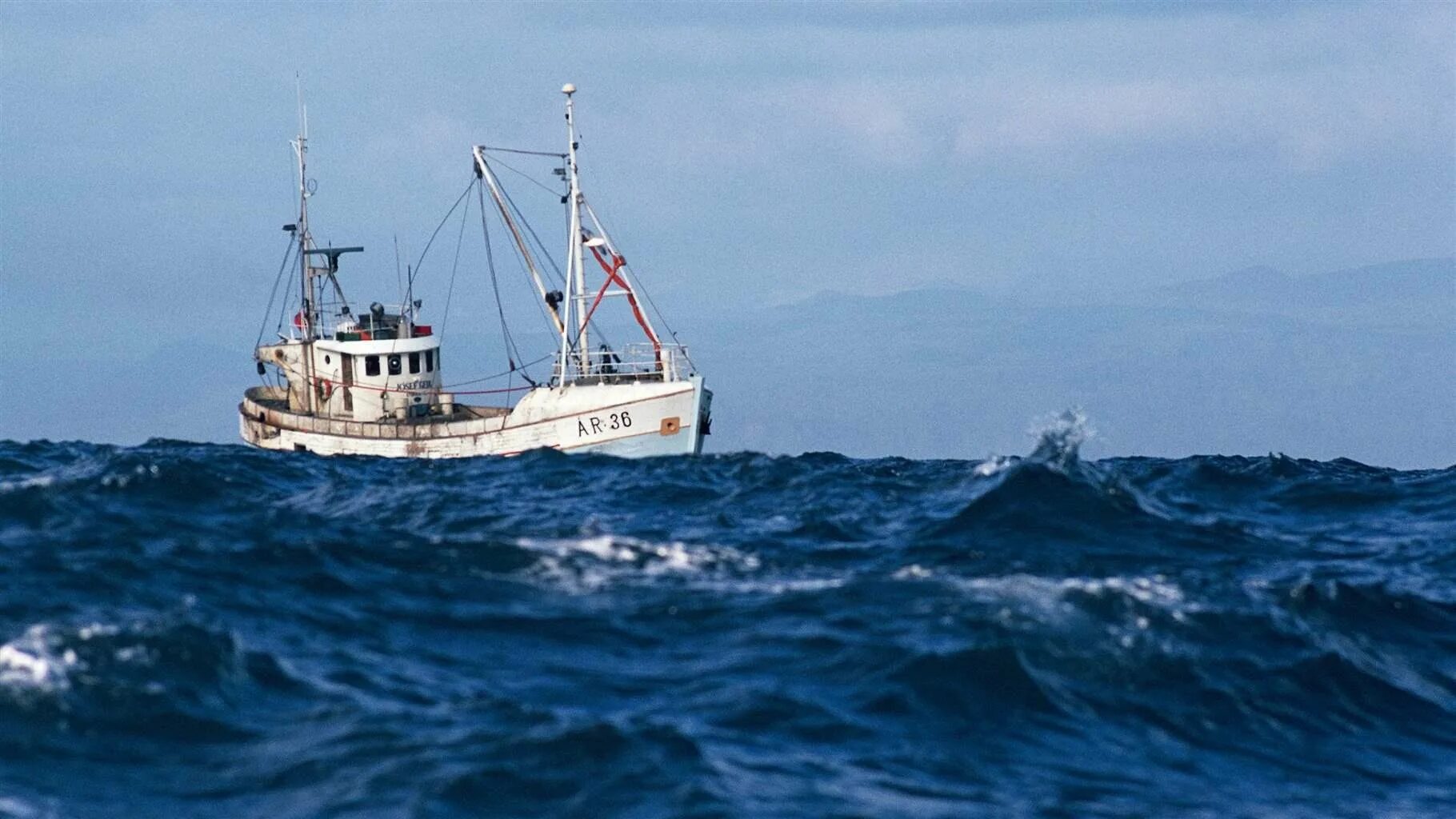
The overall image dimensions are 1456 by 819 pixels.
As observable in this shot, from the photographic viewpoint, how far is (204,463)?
3672cm

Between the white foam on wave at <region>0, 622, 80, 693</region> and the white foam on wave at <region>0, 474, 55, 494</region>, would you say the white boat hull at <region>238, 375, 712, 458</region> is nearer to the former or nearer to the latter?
the white foam on wave at <region>0, 474, 55, 494</region>

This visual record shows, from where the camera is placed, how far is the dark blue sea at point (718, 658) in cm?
1708

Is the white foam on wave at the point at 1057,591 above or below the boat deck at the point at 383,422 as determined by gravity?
below

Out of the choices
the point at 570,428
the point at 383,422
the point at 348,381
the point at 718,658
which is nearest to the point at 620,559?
the point at 718,658

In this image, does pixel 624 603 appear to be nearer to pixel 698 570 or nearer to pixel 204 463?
pixel 698 570

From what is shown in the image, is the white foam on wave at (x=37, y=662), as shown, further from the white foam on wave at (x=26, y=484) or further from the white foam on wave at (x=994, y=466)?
the white foam on wave at (x=994, y=466)

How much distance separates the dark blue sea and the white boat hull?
999 inches

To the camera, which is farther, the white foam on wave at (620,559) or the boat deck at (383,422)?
the boat deck at (383,422)

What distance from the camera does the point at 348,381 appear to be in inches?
2506

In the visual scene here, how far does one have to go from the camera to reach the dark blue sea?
17.1 metres

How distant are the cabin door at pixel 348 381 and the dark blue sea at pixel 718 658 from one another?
31.1 meters

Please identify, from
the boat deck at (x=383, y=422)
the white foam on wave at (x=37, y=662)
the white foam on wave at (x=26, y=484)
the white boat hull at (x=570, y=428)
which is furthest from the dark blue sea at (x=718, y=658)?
the boat deck at (x=383, y=422)

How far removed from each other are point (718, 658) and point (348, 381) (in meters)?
45.4

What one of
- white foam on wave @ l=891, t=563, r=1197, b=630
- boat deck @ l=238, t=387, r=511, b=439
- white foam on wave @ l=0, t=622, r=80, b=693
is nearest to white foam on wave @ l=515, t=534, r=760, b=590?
white foam on wave @ l=891, t=563, r=1197, b=630
